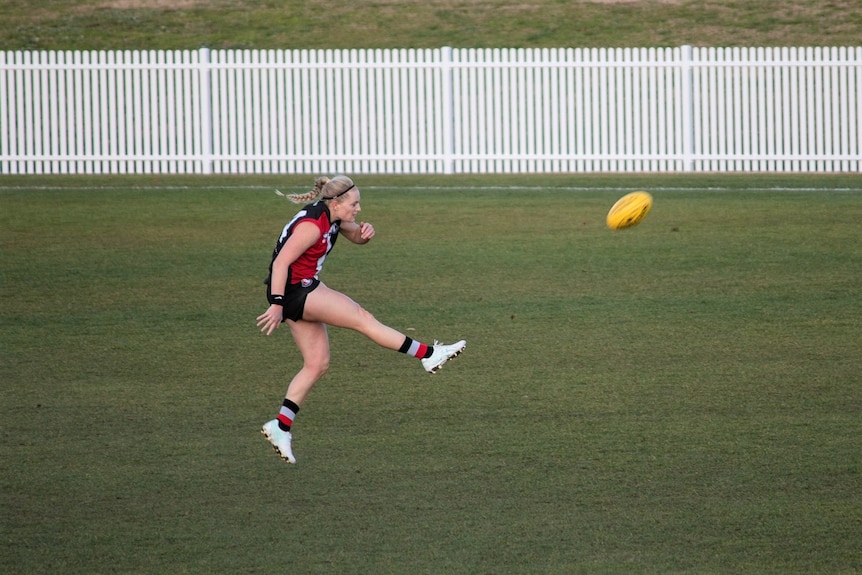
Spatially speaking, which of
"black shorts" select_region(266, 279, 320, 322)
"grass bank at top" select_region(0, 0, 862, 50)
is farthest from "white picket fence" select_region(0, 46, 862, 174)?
"black shorts" select_region(266, 279, 320, 322)

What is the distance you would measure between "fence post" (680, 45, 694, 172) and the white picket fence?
2 centimetres

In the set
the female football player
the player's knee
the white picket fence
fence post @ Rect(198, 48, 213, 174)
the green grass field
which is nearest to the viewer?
the green grass field

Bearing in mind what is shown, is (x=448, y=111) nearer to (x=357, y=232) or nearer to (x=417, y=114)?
(x=417, y=114)

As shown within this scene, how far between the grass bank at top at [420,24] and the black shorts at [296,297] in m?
20.0

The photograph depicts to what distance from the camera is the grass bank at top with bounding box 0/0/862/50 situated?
2736cm

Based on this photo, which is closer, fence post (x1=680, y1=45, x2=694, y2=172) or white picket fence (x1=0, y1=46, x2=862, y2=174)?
fence post (x1=680, y1=45, x2=694, y2=172)

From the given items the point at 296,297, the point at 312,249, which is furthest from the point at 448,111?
the point at 296,297

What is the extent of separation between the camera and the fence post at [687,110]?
21375mm

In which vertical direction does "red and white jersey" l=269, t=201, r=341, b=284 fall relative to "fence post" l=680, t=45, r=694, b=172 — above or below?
above

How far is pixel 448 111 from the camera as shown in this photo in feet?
70.8

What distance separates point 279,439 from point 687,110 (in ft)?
50.6

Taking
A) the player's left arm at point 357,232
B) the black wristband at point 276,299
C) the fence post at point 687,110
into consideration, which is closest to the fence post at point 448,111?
the fence post at point 687,110

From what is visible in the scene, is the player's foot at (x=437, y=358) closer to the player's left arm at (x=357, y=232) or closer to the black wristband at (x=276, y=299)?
the player's left arm at (x=357, y=232)

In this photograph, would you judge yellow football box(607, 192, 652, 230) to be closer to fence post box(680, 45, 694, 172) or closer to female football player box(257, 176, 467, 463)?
female football player box(257, 176, 467, 463)
